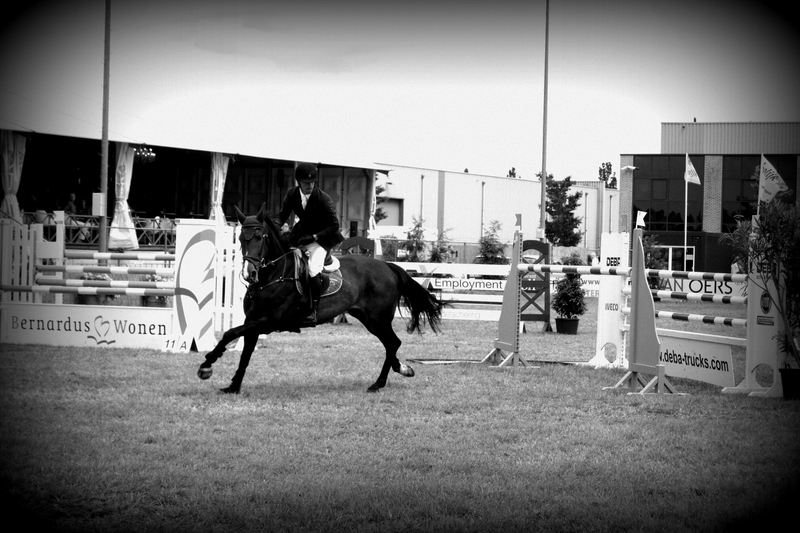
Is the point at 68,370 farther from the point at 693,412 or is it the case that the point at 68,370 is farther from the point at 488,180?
the point at 488,180

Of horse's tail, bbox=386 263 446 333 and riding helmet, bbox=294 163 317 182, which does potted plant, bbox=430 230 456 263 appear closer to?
horse's tail, bbox=386 263 446 333

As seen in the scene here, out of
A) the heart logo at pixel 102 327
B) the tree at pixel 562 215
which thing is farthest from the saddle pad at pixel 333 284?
the tree at pixel 562 215

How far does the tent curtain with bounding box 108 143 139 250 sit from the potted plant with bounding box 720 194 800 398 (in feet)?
60.4

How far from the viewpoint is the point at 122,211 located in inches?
928

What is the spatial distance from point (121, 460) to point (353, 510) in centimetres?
158

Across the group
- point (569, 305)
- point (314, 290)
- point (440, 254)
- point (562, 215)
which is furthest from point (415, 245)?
point (562, 215)

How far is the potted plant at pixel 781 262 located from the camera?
7.17 m

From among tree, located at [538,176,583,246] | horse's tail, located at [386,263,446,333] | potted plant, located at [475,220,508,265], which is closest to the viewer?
horse's tail, located at [386,263,446,333]

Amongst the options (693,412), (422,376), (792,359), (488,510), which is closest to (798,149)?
(488,510)

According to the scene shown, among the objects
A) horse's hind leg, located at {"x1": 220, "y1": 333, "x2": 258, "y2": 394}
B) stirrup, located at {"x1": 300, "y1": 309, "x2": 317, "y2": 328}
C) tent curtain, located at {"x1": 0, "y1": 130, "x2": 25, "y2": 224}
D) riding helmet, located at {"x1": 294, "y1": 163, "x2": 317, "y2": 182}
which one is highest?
tent curtain, located at {"x1": 0, "y1": 130, "x2": 25, "y2": 224}

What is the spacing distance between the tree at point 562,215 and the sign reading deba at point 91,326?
42.8 m

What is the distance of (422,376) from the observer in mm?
8688

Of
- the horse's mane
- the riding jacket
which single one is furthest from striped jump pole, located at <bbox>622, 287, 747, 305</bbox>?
the horse's mane

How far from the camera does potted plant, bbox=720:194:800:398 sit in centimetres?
717
